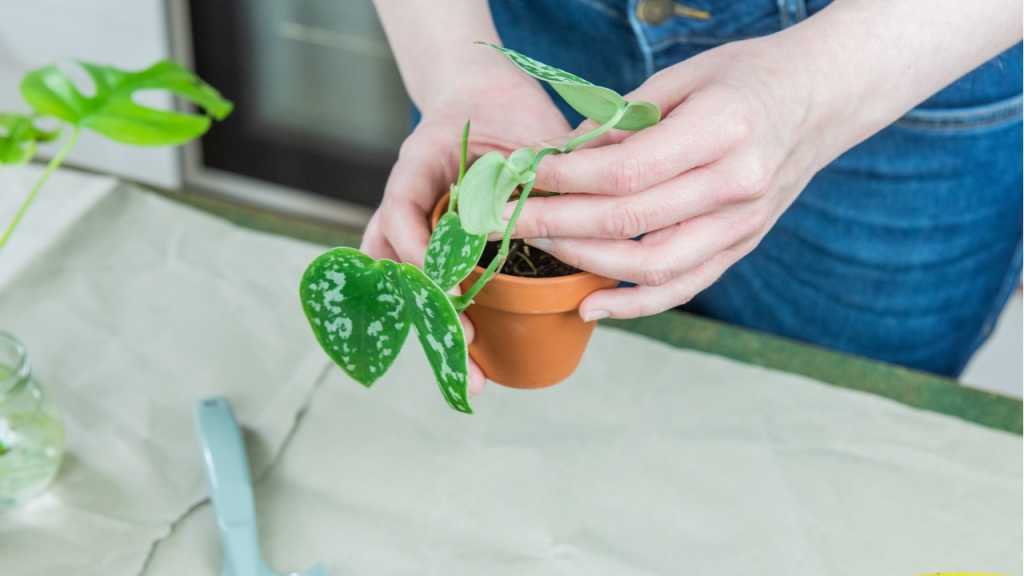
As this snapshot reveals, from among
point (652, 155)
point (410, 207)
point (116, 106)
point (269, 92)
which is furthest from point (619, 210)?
point (269, 92)

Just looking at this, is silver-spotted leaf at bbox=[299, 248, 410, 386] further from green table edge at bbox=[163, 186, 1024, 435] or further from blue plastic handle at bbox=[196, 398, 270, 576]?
green table edge at bbox=[163, 186, 1024, 435]

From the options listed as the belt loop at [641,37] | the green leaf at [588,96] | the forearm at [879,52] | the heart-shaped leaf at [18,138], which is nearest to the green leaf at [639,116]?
the green leaf at [588,96]

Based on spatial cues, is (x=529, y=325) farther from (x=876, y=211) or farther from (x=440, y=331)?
(x=876, y=211)

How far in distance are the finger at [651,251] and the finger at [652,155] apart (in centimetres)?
3

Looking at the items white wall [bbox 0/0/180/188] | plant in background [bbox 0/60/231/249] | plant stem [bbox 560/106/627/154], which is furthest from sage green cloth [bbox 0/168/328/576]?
white wall [bbox 0/0/180/188]

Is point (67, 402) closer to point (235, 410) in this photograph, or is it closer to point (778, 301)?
point (235, 410)

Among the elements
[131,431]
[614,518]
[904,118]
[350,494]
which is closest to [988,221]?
[904,118]

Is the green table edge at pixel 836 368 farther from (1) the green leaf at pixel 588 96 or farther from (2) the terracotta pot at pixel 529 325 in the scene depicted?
(1) the green leaf at pixel 588 96

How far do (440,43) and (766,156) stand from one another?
0.89 feet

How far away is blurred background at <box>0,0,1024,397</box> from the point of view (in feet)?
5.41

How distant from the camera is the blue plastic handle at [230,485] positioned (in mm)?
605

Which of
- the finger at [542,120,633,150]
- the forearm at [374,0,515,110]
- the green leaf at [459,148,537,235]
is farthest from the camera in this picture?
the forearm at [374,0,515,110]

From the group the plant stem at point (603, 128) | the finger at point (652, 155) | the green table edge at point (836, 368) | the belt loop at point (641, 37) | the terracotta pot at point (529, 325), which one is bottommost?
the green table edge at point (836, 368)

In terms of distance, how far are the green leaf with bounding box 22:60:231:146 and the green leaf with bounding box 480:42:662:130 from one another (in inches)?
10.6
